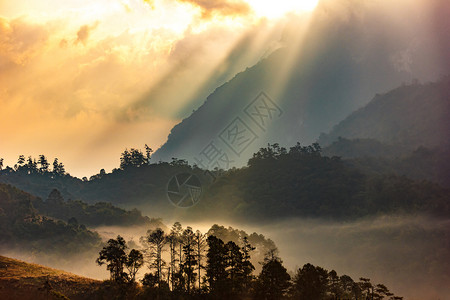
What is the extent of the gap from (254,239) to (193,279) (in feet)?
314

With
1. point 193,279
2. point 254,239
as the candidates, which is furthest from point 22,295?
point 254,239

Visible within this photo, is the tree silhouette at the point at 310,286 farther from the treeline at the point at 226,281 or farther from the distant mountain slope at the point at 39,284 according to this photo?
the distant mountain slope at the point at 39,284

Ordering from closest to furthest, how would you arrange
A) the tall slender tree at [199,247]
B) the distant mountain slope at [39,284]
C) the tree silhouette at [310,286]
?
the distant mountain slope at [39,284], the tree silhouette at [310,286], the tall slender tree at [199,247]

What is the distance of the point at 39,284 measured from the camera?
296ft

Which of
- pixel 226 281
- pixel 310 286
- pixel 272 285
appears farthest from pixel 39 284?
pixel 310 286

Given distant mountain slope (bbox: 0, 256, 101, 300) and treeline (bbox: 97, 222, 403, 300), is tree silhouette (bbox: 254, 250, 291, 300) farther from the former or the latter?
distant mountain slope (bbox: 0, 256, 101, 300)

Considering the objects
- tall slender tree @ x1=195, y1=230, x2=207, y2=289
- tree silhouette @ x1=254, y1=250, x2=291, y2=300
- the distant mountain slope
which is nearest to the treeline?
tree silhouette @ x1=254, y1=250, x2=291, y2=300

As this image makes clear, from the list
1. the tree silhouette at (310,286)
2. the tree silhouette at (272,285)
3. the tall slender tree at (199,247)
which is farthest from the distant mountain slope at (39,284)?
the tree silhouette at (310,286)

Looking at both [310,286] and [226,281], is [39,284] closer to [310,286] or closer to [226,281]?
[226,281]

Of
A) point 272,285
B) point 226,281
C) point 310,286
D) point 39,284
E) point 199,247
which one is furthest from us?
point 199,247

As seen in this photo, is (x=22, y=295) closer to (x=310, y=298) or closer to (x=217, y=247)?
(x=217, y=247)

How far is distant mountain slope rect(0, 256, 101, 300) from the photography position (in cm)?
8412

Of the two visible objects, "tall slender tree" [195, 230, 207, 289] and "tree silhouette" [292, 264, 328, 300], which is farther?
"tall slender tree" [195, 230, 207, 289]

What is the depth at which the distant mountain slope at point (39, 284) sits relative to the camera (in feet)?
276
